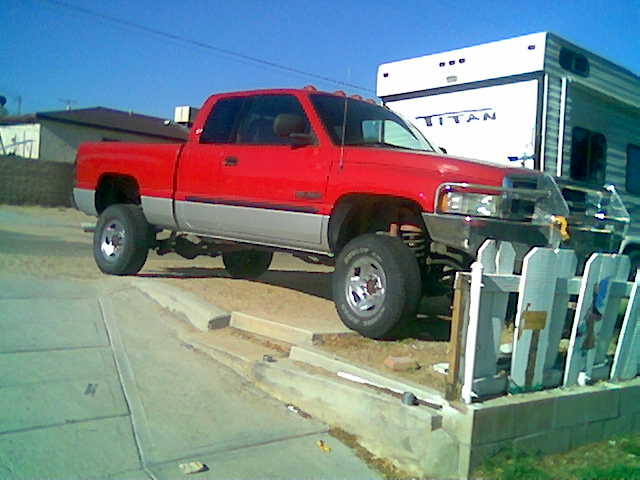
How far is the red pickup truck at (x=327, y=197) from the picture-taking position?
16.1ft

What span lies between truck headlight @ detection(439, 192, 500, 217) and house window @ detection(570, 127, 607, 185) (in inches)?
142

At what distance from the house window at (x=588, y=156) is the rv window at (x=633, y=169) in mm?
826

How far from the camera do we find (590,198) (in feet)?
18.7

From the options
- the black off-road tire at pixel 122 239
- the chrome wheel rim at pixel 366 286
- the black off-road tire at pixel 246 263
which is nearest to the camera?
the chrome wheel rim at pixel 366 286

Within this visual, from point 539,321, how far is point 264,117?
3.65 meters

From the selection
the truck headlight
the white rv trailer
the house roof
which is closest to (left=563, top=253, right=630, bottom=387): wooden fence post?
the truck headlight

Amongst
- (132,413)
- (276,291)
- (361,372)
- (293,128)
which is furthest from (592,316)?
(276,291)

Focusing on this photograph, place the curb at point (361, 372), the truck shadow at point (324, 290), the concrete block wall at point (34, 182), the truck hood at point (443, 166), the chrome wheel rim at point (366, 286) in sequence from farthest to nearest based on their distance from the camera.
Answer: the concrete block wall at point (34, 182), the truck shadow at point (324, 290), the chrome wheel rim at point (366, 286), the truck hood at point (443, 166), the curb at point (361, 372)

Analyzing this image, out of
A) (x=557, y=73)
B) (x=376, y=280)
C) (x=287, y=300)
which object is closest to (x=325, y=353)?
(x=376, y=280)

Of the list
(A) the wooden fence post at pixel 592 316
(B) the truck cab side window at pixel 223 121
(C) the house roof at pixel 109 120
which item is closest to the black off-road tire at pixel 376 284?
(A) the wooden fence post at pixel 592 316

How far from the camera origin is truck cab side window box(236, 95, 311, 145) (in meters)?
6.30

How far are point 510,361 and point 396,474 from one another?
3.54 ft

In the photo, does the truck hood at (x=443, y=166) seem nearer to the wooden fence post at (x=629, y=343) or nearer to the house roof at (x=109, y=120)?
the wooden fence post at (x=629, y=343)

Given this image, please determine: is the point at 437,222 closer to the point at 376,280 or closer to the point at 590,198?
the point at 376,280
